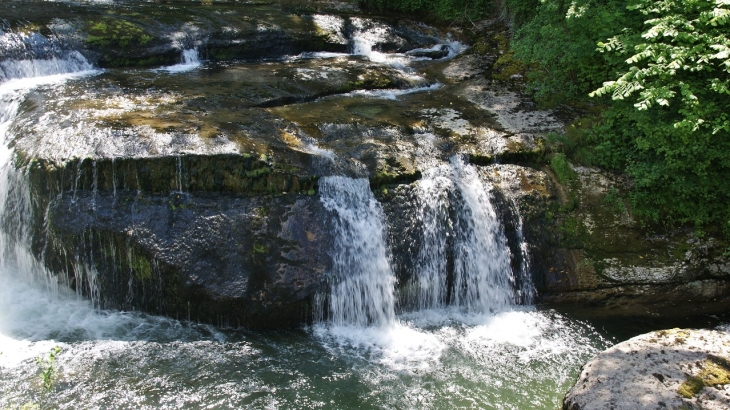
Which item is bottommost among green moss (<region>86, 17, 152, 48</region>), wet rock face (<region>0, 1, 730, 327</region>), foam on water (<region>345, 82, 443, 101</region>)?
wet rock face (<region>0, 1, 730, 327</region>)

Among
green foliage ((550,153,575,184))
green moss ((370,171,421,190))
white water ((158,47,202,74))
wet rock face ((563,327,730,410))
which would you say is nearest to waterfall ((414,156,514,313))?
green moss ((370,171,421,190))

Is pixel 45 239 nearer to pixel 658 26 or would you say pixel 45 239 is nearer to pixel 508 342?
pixel 508 342

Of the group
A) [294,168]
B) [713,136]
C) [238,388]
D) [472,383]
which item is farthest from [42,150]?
[713,136]

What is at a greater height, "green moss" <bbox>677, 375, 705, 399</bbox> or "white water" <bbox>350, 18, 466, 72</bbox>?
"white water" <bbox>350, 18, 466, 72</bbox>

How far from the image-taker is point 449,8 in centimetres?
1470

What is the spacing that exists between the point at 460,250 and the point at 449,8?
9.05 metres

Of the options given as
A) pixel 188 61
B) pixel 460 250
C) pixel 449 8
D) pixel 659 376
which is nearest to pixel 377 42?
pixel 449 8

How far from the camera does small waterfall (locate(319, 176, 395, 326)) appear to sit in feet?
23.4

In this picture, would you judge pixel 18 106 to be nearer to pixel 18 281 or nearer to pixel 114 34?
pixel 18 281

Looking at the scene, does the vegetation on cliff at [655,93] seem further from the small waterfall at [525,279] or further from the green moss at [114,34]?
the green moss at [114,34]

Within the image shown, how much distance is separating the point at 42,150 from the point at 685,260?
8.31m

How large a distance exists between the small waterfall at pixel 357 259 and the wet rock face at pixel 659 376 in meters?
2.91

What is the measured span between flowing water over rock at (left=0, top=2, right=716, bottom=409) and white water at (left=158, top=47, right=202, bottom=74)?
2.42 meters

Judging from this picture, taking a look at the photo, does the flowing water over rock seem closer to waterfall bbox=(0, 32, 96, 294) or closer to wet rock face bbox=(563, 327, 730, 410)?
waterfall bbox=(0, 32, 96, 294)
